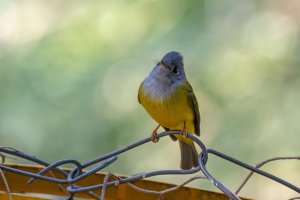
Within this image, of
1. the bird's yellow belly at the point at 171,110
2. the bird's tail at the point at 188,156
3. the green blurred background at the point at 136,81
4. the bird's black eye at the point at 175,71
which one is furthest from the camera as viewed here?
the green blurred background at the point at 136,81

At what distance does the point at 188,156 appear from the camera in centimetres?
366

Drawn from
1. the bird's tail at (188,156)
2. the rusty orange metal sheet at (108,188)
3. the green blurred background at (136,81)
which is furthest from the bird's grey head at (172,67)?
the green blurred background at (136,81)

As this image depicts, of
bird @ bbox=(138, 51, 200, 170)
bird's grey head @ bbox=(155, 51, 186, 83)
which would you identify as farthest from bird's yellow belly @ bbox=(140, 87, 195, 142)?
bird's grey head @ bbox=(155, 51, 186, 83)

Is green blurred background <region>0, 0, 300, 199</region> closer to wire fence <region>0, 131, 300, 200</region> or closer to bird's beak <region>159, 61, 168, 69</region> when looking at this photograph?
bird's beak <region>159, 61, 168, 69</region>

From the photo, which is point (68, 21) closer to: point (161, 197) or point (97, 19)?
point (97, 19)

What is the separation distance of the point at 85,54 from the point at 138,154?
0.85m

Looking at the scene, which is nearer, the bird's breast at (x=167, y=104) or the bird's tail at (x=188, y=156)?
the bird's breast at (x=167, y=104)

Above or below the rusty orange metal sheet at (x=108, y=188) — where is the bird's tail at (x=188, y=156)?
above

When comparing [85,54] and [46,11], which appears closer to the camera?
[85,54]

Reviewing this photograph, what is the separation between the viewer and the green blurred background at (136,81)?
5.05 m

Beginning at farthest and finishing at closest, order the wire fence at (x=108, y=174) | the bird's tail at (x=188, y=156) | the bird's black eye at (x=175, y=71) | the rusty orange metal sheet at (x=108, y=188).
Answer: the bird's tail at (x=188, y=156), the bird's black eye at (x=175, y=71), the rusty orange metal sheet at (x=108, y=188), the wire fence at (x=108, y=174)

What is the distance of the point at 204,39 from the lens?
5445 mm

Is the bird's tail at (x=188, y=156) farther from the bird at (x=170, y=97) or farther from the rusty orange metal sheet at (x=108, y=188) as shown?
the rusty orange metal sheet at (x=108, y=188)

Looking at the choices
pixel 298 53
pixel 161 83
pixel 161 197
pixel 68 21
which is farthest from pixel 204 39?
pixel 161 197
